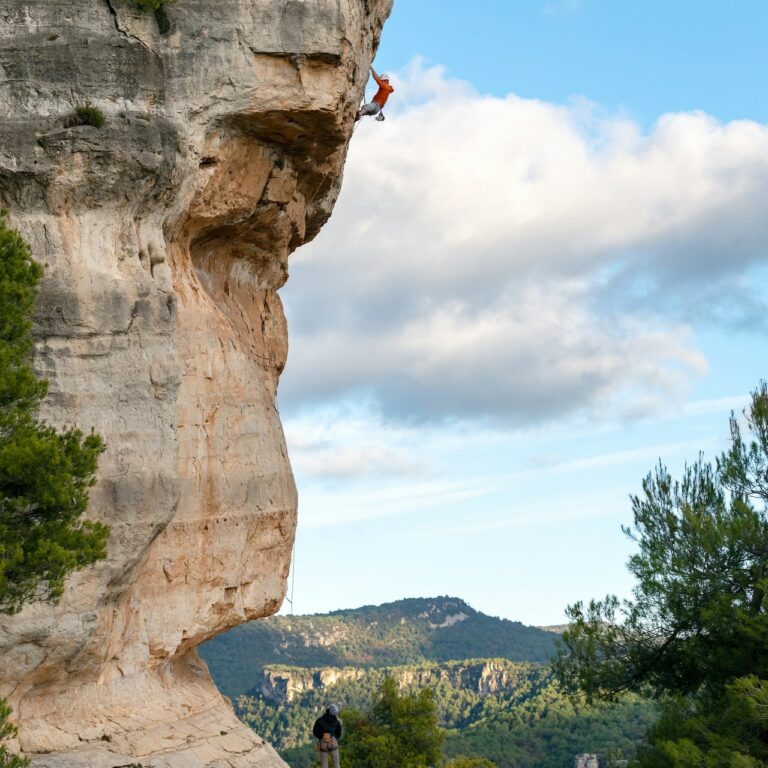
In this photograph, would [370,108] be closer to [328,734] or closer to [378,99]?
[378,99]

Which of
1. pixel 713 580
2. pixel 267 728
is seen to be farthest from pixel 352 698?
pixel 713 580

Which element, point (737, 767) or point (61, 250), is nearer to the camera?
point (61, 250)

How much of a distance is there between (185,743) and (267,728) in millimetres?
86623

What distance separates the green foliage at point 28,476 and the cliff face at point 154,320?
144cm

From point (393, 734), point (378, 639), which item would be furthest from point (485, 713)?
point (378, 639)

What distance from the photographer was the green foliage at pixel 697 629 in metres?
19.4

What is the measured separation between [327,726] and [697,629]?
9.06 m

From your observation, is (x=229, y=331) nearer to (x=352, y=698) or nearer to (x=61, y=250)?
(x=61, y=250)

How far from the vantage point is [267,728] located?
9731cm

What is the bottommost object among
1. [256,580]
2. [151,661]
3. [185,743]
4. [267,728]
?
[267,728]

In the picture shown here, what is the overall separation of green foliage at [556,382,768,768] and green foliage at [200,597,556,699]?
114m

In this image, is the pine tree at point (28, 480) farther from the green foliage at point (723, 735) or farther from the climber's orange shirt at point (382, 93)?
the green foliage at point (723, 735)

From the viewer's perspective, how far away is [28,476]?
1198cm

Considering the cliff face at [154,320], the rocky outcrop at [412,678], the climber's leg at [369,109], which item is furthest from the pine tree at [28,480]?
the rocky outcrop at [412,678]
